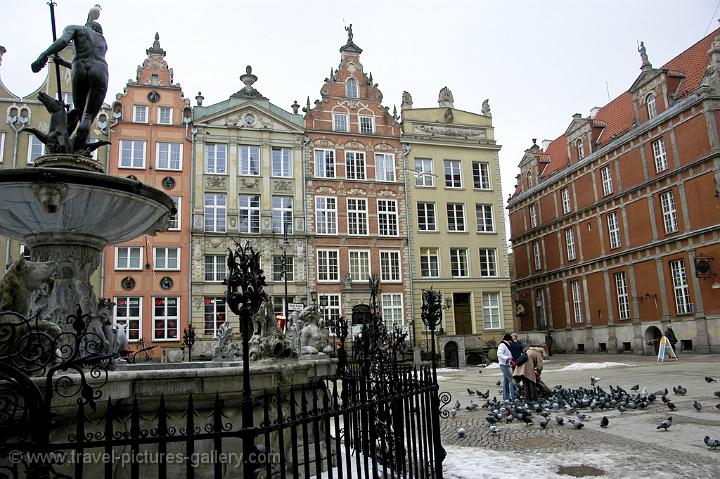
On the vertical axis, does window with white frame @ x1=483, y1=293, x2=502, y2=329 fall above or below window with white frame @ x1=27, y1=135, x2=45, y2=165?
below

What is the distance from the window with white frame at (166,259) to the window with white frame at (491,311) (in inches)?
795

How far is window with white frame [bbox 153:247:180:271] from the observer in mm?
32469

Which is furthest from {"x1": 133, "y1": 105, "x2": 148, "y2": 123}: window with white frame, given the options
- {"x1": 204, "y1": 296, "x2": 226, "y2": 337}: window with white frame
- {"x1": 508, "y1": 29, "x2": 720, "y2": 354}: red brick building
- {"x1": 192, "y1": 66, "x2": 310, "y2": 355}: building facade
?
{"x1": 508, "y1": 29, "x2": 720, "y2": 354}: red brick building

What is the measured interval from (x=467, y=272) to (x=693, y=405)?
91.0ft

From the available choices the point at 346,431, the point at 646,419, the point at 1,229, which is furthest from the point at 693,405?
the point at 1,229

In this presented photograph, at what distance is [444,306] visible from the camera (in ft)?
117

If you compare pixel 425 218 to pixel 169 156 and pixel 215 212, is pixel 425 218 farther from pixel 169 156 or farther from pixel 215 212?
pixel 169 156

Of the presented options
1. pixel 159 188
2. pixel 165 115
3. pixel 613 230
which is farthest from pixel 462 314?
pixel 165 115

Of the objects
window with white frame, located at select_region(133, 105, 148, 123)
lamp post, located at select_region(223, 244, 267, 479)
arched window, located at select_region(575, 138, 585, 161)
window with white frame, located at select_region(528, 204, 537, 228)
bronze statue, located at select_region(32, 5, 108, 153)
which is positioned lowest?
lamp post, located at select_region(223, 244, 267, 479)

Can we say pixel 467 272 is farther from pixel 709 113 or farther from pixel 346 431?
pixel 346 431

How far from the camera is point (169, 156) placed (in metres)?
34.0

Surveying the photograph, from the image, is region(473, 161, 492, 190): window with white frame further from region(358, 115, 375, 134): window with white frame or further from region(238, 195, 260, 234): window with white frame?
region(238, 195, 260, 234): window with white frame

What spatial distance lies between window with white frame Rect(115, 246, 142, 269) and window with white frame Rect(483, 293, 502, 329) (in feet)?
73.1

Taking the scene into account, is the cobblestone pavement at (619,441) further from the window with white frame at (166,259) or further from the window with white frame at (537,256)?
the window with white frame at (537,256)
